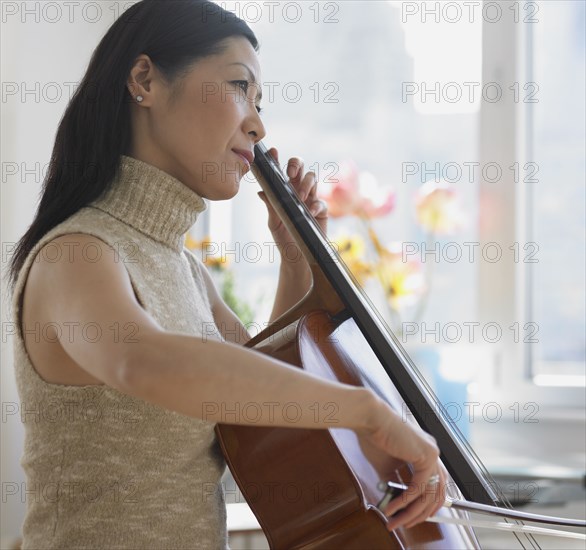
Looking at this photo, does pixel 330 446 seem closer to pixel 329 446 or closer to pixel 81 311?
pixel 329 446

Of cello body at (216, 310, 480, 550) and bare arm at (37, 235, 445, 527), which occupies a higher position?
bare arm at (37, 235, 445, 527)

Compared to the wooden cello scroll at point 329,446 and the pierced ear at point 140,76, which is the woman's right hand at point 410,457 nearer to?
the wooden cello scroll at point 329,446

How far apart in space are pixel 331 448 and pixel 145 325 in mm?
253

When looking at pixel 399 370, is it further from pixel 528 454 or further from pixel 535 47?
pixel 535 47

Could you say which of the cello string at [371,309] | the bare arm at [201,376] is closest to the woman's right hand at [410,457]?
the bare arm at [201,376]

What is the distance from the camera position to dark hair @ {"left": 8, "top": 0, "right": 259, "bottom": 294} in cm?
87

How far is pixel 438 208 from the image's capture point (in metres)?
1.92

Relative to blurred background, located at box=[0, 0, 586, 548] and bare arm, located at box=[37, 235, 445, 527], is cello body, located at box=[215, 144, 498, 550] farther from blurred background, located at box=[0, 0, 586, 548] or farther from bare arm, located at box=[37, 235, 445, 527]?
blurred background, located at box=[0, 0, 586, 548]

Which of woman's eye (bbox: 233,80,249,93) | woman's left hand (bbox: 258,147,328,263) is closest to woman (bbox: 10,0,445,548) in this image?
woman's eye (bbox: 233,80,249,93)

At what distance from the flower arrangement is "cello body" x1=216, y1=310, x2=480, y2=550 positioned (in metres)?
1.00

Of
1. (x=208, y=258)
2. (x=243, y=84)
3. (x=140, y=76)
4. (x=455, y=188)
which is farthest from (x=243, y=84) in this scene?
(x=455, y=188)

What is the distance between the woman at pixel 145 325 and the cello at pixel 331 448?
0.14 feet

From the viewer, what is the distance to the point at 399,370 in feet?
3.00

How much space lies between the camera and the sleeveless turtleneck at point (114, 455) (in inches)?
30.4
